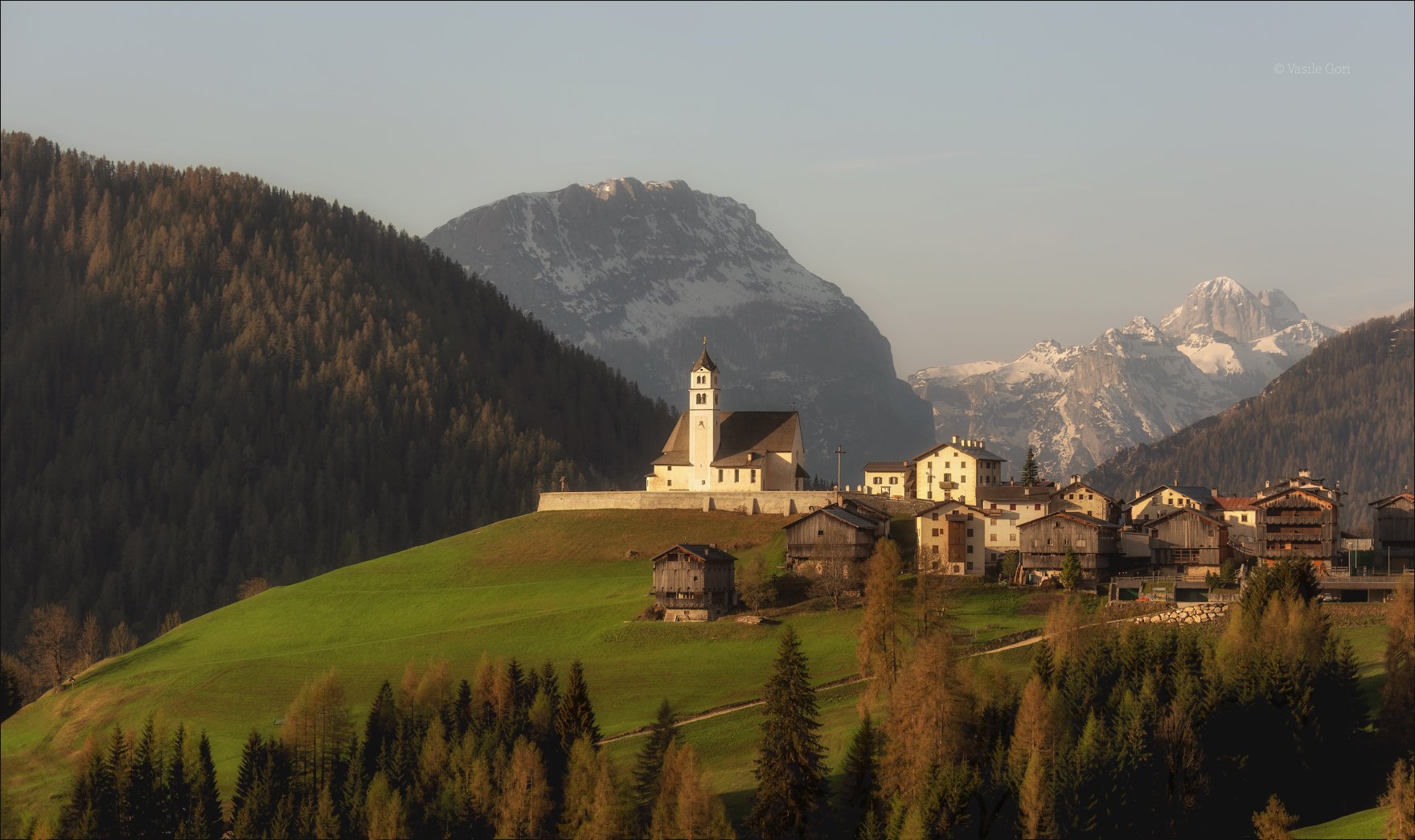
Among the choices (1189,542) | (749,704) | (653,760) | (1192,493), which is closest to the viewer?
(653,760)

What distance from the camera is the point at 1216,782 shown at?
355 ft

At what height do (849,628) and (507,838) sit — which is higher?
(849,628)

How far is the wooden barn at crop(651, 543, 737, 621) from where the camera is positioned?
139875 mm

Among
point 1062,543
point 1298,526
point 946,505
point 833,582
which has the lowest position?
point 833,582

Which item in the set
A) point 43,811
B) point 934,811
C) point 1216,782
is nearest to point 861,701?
point 934,811

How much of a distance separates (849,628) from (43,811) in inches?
2126

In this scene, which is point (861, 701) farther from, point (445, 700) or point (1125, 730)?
point (445, 700)

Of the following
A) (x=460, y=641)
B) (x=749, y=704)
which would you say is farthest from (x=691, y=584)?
(x=749, y=704)

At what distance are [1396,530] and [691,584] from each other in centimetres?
5944

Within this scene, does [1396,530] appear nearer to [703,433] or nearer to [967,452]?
[967,452]

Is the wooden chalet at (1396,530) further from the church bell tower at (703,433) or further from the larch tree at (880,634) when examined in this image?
the church bell tower at (703,433)

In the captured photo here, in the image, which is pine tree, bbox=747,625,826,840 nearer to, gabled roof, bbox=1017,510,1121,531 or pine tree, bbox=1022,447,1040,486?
gabled roof, bbox=1017,510,1121,531

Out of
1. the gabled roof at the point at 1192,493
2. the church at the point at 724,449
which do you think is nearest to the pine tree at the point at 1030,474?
the gabled roof at the point at 1192,493

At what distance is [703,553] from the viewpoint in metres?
140
